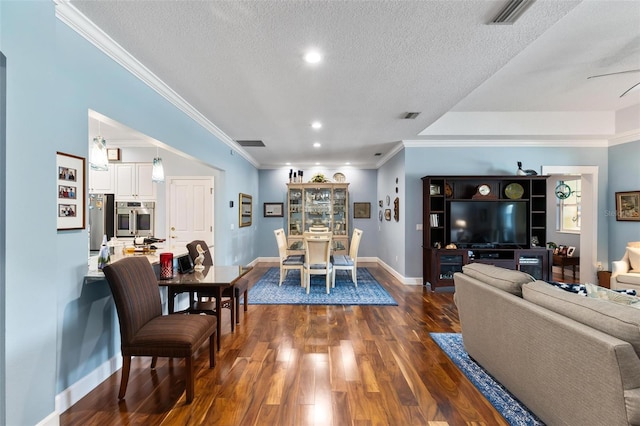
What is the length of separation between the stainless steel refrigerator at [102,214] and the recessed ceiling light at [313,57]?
4.74 metres

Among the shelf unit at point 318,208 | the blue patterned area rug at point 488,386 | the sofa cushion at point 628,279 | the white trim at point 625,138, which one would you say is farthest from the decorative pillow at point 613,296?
the shelf unit at point 318,208

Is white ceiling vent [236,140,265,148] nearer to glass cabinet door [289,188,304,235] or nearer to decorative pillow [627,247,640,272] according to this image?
glass cabinet door [289,188,304,235]

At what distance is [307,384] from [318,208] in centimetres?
543

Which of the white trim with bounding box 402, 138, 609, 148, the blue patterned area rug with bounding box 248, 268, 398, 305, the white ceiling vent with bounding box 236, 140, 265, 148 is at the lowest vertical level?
the blue patterned area rug with bounding box 248, 268, 398, 305

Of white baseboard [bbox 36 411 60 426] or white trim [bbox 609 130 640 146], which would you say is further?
white trim [bbox 609 130 640 146]

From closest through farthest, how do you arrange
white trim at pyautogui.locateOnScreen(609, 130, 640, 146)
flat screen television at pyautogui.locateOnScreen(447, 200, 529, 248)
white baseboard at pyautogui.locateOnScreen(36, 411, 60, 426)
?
white baseboard at pyautogui.locateOnScreen(36, 411, 60, 426) < white trim at pyautogui.locateOnScreen(609, 130, 640, 146) < flat screen television at pyautogui.locateOnScreen(447, 200, 529, 248)

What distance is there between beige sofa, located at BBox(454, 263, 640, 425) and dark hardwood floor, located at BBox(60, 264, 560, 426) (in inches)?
11.7

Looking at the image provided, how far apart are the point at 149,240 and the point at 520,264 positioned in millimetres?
5642

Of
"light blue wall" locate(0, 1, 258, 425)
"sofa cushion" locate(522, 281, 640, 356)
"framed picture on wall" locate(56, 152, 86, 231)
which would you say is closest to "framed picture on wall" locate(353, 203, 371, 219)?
"sofa cushion" locate(522, 281, 640, 356)

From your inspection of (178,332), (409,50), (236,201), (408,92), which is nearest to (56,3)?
(178,332)

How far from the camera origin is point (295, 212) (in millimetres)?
7551

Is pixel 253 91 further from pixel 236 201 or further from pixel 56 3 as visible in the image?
pixel 236 201

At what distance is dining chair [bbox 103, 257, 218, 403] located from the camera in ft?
6.50

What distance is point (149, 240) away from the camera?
380cm
